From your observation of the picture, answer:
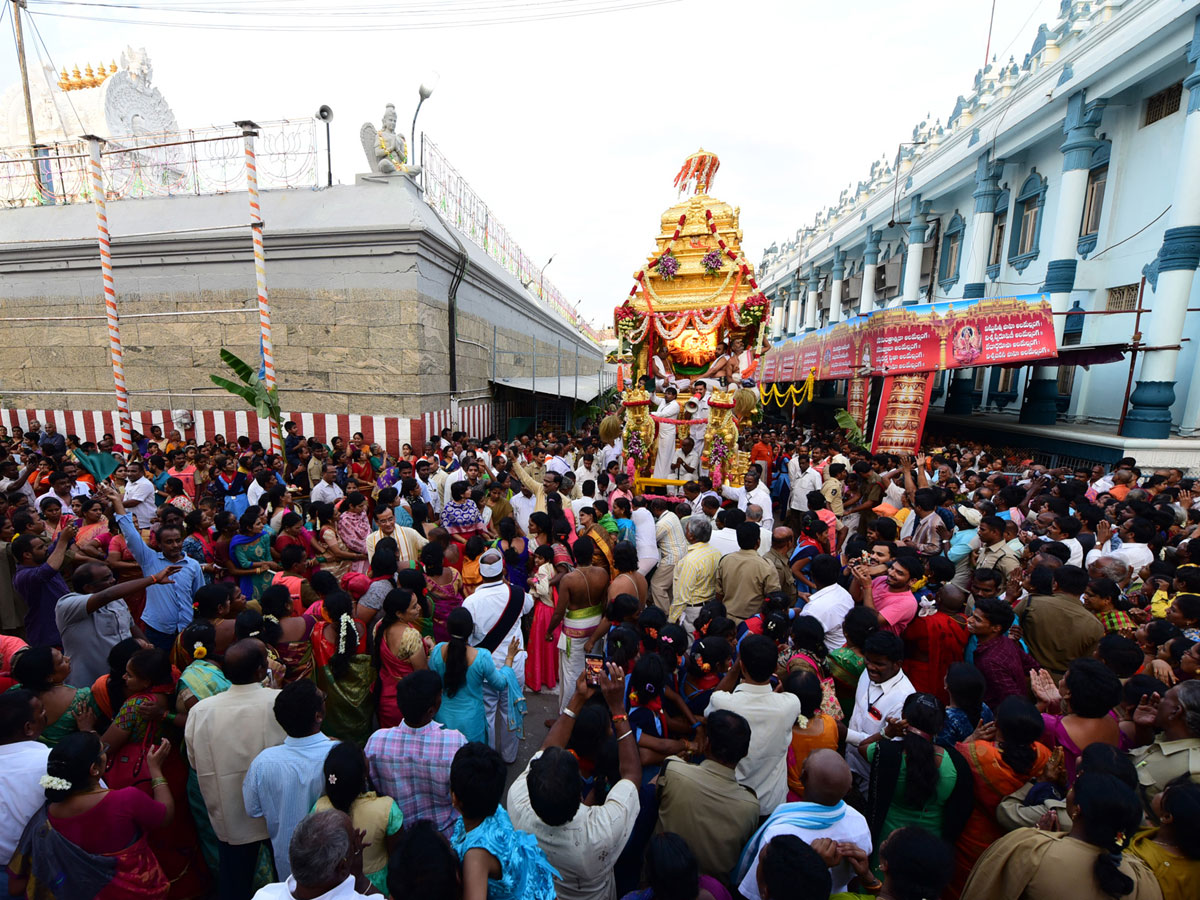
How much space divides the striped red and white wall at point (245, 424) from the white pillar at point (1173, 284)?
13.6 meters

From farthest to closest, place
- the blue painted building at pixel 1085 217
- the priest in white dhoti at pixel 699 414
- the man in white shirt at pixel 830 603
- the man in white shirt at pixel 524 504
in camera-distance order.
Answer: the blue painted building at pixel 1085 217
the priest in white dhoti at pixel 699 414
the man in white shirt at pixel 524 504
the man in white shirt at pixel 830 603

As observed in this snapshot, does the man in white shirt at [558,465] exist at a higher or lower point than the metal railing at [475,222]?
lower

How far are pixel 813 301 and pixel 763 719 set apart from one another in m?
34.8

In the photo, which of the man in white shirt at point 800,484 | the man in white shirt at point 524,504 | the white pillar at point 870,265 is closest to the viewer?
the man in white shirt at point 524,504

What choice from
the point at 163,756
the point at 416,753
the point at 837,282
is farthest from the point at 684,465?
the point at 837,282

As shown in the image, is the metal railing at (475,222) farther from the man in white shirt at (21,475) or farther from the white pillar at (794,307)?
the white pillar at (794,307)

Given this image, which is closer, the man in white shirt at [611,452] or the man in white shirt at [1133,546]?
the man in white shirt at [1133,546]

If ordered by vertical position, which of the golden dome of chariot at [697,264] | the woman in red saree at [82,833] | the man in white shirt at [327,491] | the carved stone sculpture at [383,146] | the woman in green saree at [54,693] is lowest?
the woman in red saree at [82,833]

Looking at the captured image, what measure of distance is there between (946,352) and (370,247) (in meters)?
10.7

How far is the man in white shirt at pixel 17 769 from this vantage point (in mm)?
2188

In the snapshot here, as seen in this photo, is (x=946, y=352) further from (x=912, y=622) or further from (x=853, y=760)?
(x=853, y=760)

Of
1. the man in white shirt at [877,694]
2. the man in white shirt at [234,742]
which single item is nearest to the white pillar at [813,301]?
the man in white shirt at [877,694]

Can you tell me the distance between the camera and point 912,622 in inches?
139

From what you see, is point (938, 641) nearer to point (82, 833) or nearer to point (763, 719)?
point (763, 719)
